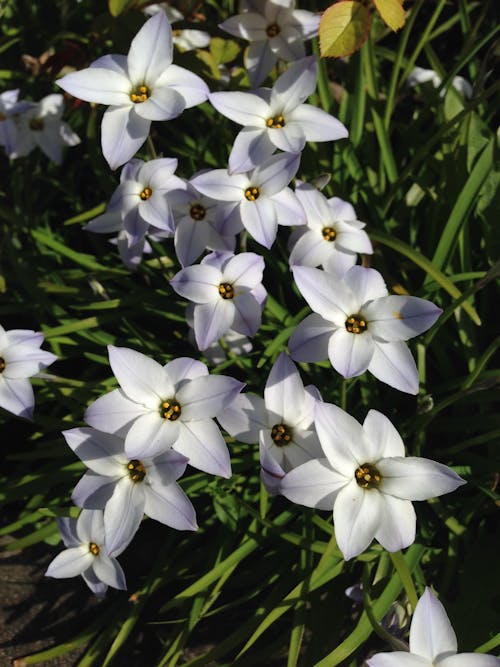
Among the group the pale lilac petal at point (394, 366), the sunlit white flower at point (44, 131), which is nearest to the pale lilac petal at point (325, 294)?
the pale lilac petal at point (394, 366)

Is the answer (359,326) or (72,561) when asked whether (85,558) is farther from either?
(359,326)

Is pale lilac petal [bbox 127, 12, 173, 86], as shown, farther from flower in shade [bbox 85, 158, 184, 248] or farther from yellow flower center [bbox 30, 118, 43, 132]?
yellow flower center [bbox 30, 118, 43, 132]

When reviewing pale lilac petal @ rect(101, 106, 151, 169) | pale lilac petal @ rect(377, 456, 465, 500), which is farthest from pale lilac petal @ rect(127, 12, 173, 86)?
pale lilac petal @ rect(377, 456, 465, 500)

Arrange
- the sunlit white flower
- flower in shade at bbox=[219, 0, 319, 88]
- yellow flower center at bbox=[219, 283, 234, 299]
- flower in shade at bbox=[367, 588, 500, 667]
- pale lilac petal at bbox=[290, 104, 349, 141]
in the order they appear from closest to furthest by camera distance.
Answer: flower in shade at bbox=[367, 588, 500, 667], yellow flower center at bbox=[219, 283, 234, 299], pale lilac petal at bbox=[290, 104, 349, 141], flower in shade at bbox=[219, 0, 319, 88], the sunlit white flower

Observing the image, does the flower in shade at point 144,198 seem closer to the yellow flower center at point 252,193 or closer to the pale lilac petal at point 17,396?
the yellow flower center at point 252,193

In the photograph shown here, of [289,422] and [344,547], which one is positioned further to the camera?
[289,422]

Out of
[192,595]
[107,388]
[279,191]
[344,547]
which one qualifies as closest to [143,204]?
[279,191]

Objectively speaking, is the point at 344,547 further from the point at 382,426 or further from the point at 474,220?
the point at 474,220
